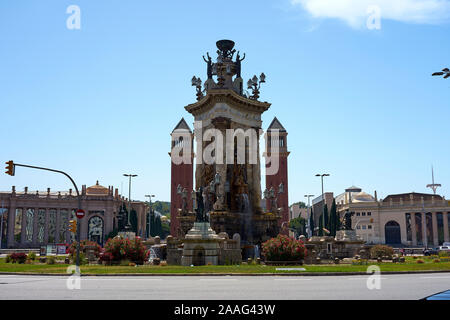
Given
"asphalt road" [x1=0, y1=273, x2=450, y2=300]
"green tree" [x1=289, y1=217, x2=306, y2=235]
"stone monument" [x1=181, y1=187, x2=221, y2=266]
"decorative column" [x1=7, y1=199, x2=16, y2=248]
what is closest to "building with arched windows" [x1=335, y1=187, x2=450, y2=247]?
"green tree" [x1=289, y1=217, x2=306, y2=235]

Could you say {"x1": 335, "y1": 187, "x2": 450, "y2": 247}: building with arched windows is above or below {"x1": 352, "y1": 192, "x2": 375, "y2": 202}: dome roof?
below

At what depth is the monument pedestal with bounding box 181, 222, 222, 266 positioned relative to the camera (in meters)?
29.6

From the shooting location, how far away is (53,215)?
115750 millimetres

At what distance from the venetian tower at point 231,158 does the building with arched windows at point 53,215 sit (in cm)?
5999

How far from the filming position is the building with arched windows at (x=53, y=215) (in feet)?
351

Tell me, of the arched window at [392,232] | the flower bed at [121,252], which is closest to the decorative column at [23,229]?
the flower bed at [121,252]

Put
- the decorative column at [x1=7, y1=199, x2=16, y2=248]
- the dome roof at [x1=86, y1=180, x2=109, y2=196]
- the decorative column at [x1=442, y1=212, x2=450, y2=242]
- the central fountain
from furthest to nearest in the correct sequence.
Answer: the dome roof at [x1=86, y1=180, x2=109, y2=196] < the decorative column at [x1=442, y1=212, x2=450, y2=242] < the decorative column at [x1=7, y1=199, x2=16, y2=248] < the central fountain

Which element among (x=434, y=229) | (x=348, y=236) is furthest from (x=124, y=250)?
(x=434, y=229)

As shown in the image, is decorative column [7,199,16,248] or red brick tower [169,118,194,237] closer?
red brick tower [169,118,194,237]

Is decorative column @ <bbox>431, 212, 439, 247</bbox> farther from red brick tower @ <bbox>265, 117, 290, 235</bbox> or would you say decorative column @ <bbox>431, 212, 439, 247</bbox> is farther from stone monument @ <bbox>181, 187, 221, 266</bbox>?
stone monument @ <bbox>181, 187, 221, 266</bbox>

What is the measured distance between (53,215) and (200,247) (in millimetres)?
97279

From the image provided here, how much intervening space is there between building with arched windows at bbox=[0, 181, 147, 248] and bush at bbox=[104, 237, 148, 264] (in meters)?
72.0

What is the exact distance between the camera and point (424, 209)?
112 m
